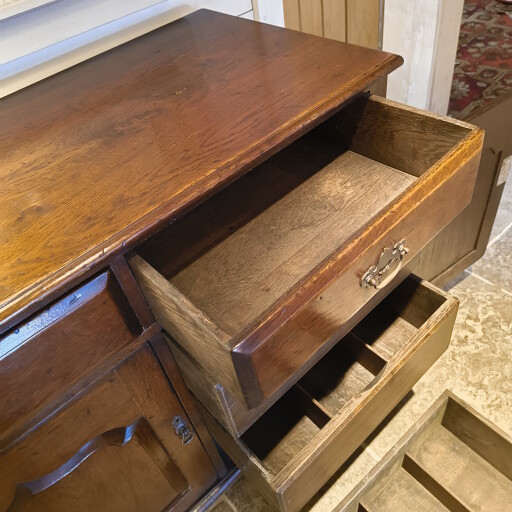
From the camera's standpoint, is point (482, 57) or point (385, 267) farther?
point (482, 57)

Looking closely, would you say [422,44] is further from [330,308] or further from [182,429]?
[182,429]

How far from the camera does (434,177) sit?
2.04 feet

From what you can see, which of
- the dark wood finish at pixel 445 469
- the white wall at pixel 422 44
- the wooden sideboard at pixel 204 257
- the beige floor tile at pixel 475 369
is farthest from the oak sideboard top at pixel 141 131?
the beige floor tile at pixel 475 369

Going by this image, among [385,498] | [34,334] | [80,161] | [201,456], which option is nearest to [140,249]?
[80,161]

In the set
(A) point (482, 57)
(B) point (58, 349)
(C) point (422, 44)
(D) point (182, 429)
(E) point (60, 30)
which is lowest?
(A) point (482, 57)

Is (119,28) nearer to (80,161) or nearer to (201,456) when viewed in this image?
(80,161)

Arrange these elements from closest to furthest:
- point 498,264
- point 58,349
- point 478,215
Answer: point 58,349 → point 478,215 → point 498,264

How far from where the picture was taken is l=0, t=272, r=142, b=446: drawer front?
1.62ft

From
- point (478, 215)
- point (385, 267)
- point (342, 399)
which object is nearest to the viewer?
point (385, 267)

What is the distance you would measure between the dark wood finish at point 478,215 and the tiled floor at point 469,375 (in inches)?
5.0

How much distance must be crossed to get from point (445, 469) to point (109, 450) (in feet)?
2.35

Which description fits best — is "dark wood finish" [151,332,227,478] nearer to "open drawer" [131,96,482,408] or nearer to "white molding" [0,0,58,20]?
"open drawer" [131,96,482,408]

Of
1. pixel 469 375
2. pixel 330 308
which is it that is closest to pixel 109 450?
pixel 330 308

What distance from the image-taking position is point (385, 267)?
0.62m
